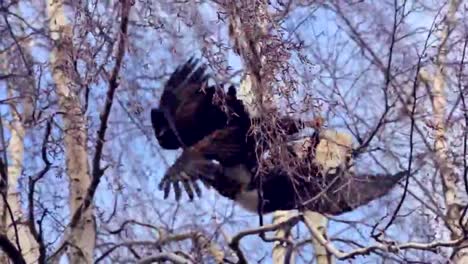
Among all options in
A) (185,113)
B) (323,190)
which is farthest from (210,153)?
(323,190)

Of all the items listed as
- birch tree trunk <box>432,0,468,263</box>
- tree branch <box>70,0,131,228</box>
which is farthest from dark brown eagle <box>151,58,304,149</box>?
birch tree trunk <box>432,0,468,263</box>

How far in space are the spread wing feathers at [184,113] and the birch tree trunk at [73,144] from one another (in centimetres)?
69

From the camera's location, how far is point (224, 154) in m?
4.70

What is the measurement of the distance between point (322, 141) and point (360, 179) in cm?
81

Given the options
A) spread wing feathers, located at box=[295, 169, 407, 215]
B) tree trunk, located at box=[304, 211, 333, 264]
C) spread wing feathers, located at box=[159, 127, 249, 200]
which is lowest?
tree trunk, located at box=[304, 211, 333, 264]

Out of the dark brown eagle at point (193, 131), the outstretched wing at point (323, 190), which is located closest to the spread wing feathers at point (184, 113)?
the dark brown eagle at point (193, 131)

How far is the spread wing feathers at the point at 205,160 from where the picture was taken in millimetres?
4652

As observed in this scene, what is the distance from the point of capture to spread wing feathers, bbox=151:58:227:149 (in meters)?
4.68

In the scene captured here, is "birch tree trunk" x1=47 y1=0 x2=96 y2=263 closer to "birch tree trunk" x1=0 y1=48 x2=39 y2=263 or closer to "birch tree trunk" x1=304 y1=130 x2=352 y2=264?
"birch tree trunk" x1=0 y1=48 x2=39 y2=263

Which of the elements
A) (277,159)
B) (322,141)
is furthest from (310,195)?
(277,159)

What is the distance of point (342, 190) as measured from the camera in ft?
14.3

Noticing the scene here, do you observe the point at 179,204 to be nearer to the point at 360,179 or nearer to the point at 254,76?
the point at 360,179

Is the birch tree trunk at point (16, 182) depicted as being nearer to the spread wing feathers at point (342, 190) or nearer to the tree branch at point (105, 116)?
the tree branch at point (105, 116)

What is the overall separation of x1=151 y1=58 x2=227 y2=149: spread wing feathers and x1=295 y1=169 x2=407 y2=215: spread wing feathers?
619 mm
